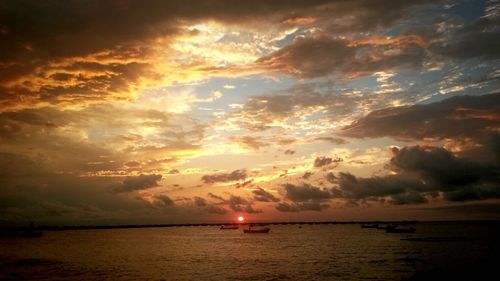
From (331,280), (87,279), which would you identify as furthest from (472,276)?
(87,279)

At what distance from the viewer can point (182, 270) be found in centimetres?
7031

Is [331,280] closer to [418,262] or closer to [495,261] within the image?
[418,262]

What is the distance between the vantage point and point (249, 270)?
2744 inches

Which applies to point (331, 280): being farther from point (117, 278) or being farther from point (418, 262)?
point (117, 278)

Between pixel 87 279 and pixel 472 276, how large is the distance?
5878 cm

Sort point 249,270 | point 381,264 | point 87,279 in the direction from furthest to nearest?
point 381,264, point 249,270, point 87,279

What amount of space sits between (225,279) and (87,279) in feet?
72.0

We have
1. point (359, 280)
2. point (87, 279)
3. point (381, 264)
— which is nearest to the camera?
point (359, 280)

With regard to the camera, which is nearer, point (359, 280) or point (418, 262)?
point (359, 280)

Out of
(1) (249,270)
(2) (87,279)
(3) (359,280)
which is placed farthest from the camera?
(1) (249,270)

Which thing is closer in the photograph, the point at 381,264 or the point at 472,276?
the point at 472,276

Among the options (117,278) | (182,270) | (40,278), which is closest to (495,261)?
(182,270)

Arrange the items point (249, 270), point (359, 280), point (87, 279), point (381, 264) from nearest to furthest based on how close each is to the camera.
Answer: point (359, 280) → point (87, 279) → point (249, 270) → point (381, 264)

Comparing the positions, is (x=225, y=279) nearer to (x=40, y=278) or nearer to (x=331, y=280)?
(x=331, y=280)
